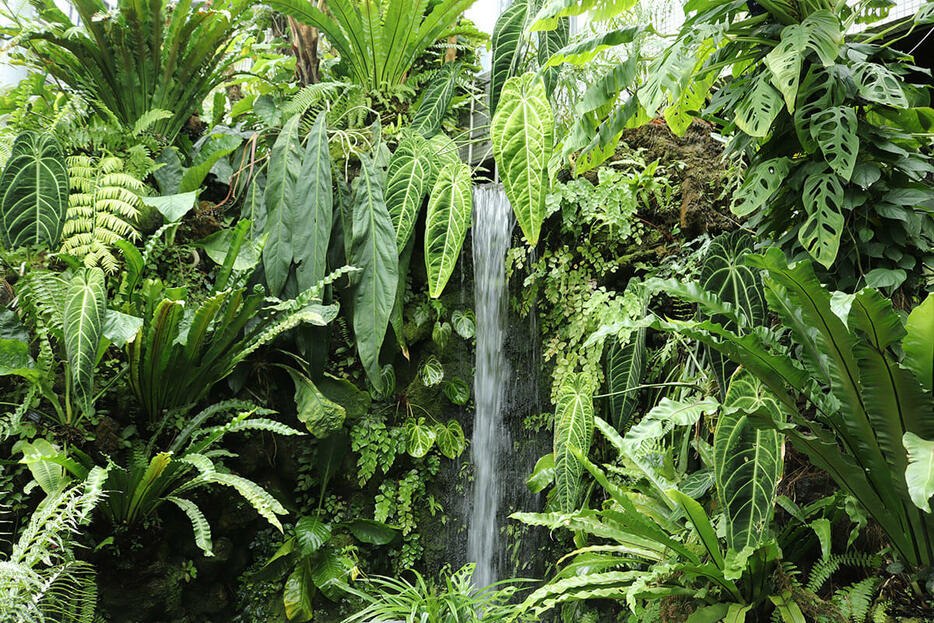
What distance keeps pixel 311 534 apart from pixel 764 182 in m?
2.43

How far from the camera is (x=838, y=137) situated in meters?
1.74

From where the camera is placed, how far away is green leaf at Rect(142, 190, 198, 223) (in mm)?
2809

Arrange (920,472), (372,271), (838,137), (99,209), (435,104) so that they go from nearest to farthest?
(920,472) → (838,137) → (99,209) → (372,271) → (435,104)

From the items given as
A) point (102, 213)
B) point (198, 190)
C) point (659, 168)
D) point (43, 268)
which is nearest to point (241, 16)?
point (198, 190)

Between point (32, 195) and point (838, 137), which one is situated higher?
point (838, 137)

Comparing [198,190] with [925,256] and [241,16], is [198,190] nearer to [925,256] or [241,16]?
[241,16]

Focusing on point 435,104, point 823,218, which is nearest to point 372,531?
point 435,104

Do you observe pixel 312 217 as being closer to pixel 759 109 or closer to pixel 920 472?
pixel 759 109

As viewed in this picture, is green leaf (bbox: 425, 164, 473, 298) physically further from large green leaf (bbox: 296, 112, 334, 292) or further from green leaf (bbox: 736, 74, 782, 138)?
green leaf (bbox: 736, 74, 782, 138)

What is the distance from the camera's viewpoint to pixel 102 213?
111 inches

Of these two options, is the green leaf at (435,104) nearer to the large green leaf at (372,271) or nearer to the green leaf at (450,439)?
the large green leaf at (372,271)

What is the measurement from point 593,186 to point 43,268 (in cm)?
255

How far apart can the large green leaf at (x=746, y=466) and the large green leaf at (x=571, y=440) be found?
0.77m

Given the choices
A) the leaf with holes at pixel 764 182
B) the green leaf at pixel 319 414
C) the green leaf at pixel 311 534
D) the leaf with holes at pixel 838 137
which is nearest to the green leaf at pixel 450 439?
the green leaf at pixel 319 414
